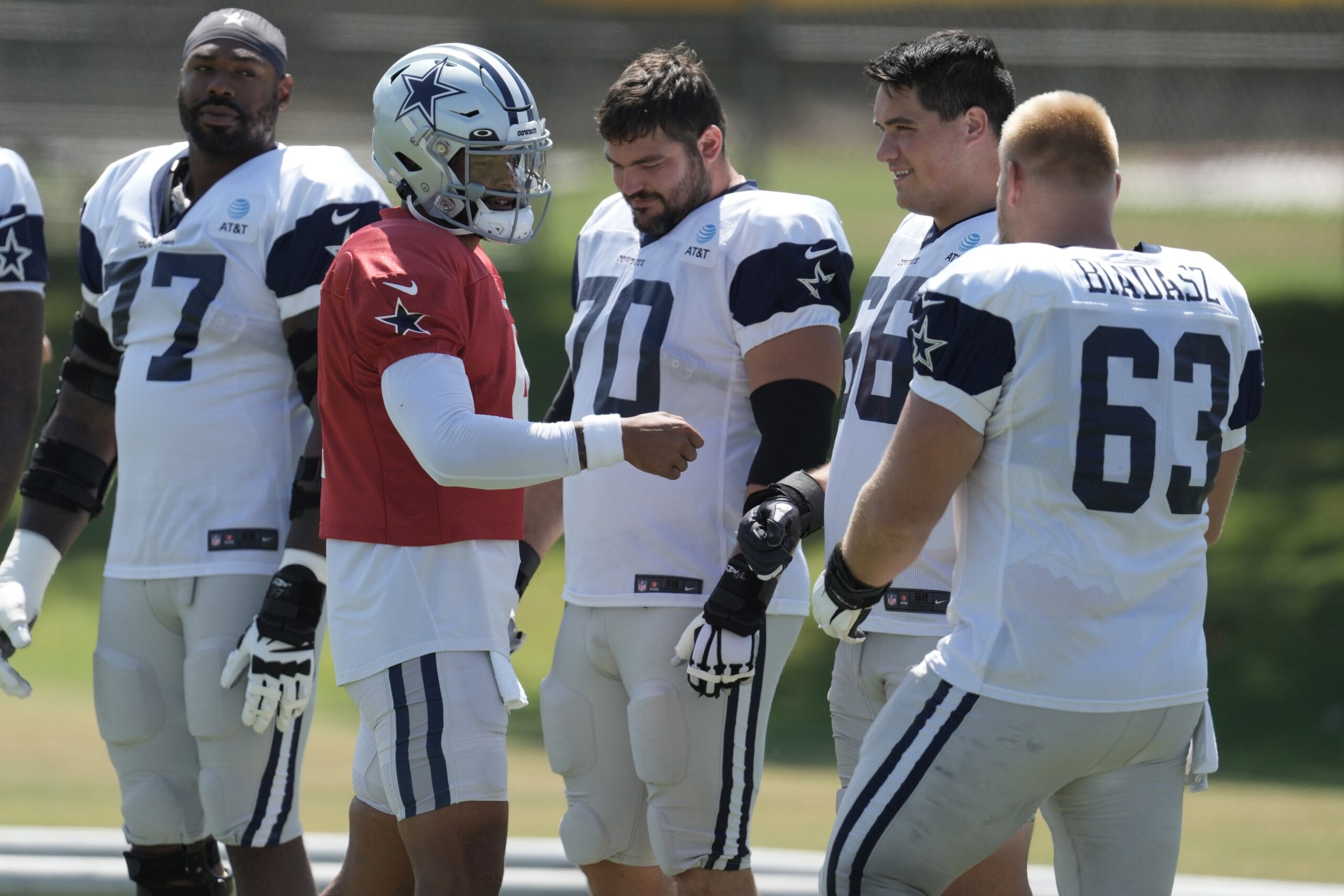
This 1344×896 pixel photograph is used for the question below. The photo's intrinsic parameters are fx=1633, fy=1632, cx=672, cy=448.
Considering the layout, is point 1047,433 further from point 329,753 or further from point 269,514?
Result: point 329,753

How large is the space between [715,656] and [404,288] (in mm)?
1044

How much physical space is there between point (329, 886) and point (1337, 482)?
387 inches

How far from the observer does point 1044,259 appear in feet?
9.29

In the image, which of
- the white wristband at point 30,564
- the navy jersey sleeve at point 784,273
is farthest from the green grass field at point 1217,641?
the navy jersey sleeve at point 784,273

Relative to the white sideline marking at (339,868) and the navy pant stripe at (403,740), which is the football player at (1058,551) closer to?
the navy pant stripe at (403,740)

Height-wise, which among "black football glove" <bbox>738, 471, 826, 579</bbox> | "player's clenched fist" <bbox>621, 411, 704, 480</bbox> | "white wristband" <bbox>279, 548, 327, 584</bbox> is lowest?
"white wristband" <bbox>279, 548, 327, 584</bbox>

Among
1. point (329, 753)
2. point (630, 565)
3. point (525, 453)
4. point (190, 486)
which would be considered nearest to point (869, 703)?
point (630, 565)

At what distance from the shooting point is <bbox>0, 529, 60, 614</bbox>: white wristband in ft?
14.0

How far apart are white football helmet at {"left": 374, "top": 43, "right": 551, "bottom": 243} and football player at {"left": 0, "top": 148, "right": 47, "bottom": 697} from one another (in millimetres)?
1279

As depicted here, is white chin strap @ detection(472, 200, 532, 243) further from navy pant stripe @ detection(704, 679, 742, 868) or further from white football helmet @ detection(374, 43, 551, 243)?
navy pant stripe @ detection(704, 679, 742, 868)

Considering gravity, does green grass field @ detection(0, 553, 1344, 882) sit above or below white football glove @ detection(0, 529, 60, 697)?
below

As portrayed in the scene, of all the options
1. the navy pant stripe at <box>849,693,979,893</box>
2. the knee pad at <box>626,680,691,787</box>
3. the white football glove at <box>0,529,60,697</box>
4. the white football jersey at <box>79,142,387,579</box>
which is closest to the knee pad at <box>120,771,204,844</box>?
the white football glove at <box>0,529,60,697</box>

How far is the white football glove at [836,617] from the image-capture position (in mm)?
3400

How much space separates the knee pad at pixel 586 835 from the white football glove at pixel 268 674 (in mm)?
694
